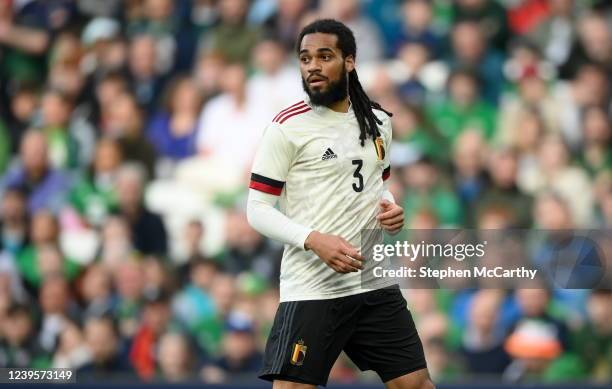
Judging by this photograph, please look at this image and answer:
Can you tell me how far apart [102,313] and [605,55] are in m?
4.45

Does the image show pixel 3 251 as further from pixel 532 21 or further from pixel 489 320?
pixel 532 21

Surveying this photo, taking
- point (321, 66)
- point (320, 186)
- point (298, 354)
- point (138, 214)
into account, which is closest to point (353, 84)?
point (321, 66)

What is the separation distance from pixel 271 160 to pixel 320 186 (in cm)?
26

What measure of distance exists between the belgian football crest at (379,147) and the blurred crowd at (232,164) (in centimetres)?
345

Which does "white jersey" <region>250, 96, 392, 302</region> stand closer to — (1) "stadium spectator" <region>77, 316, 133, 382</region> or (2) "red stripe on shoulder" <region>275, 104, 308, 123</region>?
(2) "red stripe on shoulder" <region>275, 104, 308, 123</region>

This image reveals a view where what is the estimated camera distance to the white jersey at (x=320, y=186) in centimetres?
545

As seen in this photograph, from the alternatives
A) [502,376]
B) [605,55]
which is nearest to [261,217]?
[502,376]

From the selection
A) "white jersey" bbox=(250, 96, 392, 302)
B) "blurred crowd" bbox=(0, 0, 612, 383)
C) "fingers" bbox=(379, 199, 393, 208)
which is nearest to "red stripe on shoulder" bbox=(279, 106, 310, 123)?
"white jersey" bbox=(250, 96, 392, 302)

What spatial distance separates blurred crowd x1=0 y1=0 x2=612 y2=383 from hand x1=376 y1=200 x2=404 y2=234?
348cm

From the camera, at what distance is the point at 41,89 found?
1090 cm

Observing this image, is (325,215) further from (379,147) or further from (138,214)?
(138,214)

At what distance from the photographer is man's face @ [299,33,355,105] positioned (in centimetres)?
544

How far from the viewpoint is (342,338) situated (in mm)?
5543

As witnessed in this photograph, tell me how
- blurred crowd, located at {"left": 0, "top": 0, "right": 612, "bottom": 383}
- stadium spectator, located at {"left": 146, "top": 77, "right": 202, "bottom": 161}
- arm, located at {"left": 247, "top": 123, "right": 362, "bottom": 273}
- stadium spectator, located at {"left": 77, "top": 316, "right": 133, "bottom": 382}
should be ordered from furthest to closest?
1. stadium spectator, located at {"left": 146, "top": 77, "right": 202, "bottom": 161}
2. stadium spectator, located at {"left": 77, "top": 316, "right": 133, "bottom": 382}
3. blurred crowd, located at {"left": 0, "top": 0, "right": 612, "bottom": 383}
4. arm, located at {"left": 247, "top": 123, "right": 362, "bottom": 273}
